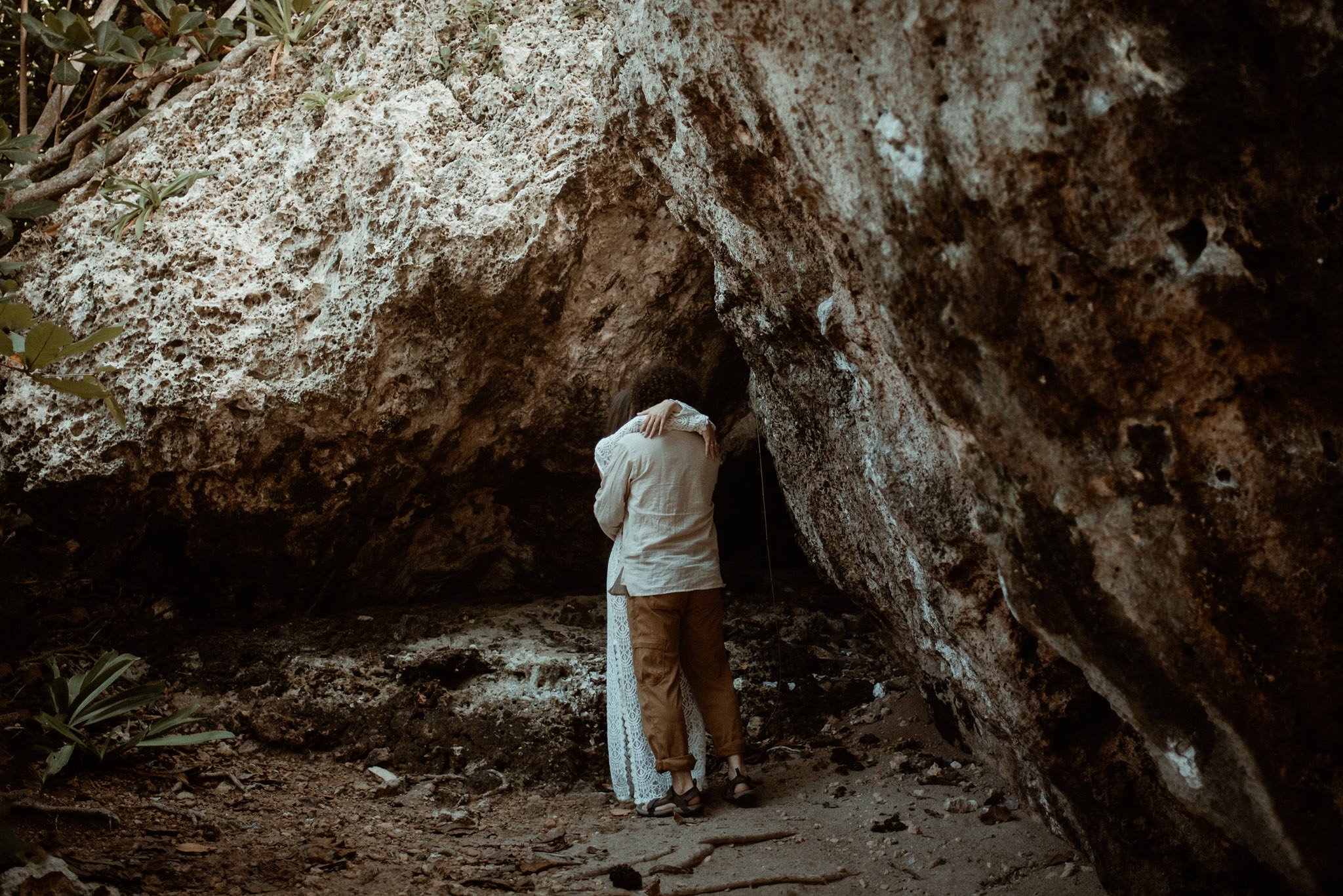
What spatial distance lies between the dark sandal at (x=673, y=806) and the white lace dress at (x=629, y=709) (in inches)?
1.2

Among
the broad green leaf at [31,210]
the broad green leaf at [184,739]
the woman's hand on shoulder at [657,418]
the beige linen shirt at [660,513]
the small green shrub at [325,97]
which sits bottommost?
the broad green leaf at [184,739]

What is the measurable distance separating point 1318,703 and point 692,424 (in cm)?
233

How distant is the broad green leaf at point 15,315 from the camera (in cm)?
286

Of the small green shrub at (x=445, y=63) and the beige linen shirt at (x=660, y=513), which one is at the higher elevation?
the small green shrub at (x=445, y=63)

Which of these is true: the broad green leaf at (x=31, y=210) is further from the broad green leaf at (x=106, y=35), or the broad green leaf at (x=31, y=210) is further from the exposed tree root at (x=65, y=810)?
the exposed tree root at (x=65, y=810)

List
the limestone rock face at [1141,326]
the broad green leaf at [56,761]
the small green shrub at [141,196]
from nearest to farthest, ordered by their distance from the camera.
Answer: the limestone rock face at [1141,326] → the broad green leaf at [56,761] → the small green shrub at [141,196]

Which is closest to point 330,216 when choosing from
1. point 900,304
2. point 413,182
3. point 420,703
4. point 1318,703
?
point 413,182

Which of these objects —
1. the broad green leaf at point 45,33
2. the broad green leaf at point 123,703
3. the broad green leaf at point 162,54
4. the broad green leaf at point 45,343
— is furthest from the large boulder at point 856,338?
the broad green leaf at point 45,343

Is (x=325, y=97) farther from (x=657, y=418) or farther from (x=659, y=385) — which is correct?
(x=657, y=418)

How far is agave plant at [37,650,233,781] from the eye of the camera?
371cm

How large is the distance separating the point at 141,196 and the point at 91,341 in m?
1.83

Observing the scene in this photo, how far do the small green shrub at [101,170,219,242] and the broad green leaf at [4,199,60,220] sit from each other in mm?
302

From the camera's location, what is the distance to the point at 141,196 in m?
4.72

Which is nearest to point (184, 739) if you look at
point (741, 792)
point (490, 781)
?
point (490, 781)
